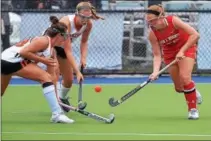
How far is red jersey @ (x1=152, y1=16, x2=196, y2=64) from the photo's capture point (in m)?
9.23

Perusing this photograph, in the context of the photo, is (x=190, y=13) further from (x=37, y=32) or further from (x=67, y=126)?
(x=67, y=126)

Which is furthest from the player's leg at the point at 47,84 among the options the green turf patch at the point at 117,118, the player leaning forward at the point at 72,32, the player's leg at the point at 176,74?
the player's leg at the point at 176,74

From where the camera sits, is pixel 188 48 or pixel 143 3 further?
pixel 143 3

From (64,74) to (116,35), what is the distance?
513cm

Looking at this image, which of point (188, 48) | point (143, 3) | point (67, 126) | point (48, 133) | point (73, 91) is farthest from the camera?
point (143, 3)

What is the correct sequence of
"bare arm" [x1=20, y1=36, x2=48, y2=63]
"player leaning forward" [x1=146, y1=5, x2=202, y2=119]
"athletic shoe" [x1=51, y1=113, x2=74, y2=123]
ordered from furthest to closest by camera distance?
"player leaning forward" [x1=146, y1=5, x2=202, y2=119] < "athletic shoe" [x1=51, y1=113, x2=74, y2=123] < "bare arm" [x1=20, y1=36, x2=48, y2=63]

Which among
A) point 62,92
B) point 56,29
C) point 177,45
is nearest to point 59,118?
point 56,29

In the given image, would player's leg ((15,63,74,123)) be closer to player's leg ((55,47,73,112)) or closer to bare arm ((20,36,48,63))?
bare arm ((20,36,48,63))

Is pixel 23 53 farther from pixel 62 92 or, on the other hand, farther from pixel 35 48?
pixel 62 92

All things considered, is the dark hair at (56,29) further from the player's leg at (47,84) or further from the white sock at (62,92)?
the white sock at (62,92)

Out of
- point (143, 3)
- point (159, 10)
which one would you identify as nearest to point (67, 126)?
point (159, 10)

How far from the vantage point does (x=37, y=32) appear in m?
14.9

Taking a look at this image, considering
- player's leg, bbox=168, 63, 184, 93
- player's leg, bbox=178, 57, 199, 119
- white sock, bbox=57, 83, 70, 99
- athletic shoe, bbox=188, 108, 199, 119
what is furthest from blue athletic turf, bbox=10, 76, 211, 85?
athletic shoe, bbox=188, 108, 199, 119

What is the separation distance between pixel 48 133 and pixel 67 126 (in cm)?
55
